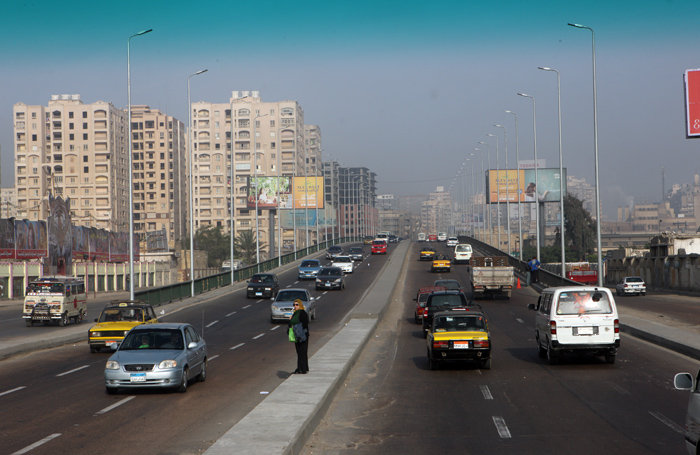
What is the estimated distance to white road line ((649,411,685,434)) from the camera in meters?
12.1

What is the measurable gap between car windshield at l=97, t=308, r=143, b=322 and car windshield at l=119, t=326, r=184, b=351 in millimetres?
9023

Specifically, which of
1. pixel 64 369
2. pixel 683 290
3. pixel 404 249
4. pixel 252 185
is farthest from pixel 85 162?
pixel 64 369

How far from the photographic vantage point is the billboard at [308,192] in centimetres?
11638

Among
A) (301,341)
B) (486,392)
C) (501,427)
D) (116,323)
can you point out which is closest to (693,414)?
(501,427)

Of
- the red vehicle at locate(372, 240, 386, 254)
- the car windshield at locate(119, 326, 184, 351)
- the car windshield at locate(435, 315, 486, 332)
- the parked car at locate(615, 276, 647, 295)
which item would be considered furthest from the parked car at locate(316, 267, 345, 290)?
the red vehicle at locate(372, 240, 386, 254)

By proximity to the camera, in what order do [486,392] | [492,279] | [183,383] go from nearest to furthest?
1. [486,392]
2. [183,383]
3. [492,279]

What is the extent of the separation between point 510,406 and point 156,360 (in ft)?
24.0

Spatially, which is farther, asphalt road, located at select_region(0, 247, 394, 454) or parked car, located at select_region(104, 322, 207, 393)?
parked car, located at select_region(104, 322, 207, 393)

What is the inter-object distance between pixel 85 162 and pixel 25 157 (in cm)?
1357

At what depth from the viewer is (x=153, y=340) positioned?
17938 millimetres

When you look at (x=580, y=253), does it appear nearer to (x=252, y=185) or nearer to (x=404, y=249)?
(x=404, y=249)

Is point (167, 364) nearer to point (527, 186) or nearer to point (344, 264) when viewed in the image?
point (344, 264)

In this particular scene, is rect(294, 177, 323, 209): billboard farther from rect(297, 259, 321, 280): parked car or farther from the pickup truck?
the pickup truck

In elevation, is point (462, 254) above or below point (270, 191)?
below
